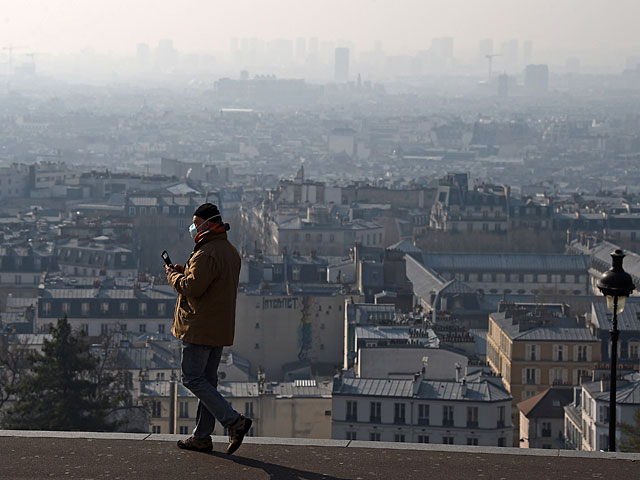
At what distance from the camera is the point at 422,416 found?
2622cm

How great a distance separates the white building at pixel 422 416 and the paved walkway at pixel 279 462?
1671 centimetres

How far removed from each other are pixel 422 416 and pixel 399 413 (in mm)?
360

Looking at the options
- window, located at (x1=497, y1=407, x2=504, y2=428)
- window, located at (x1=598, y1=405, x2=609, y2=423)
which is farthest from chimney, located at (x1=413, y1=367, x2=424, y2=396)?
window, located at (x1=598, y1=405, x2=609, y2=423)

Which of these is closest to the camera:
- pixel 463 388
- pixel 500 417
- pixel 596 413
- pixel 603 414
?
pixel 603 414

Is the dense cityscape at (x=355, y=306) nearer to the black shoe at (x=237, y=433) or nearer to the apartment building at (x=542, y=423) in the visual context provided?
the apartment building at (x=542, y=423)

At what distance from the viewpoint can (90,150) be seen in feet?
604

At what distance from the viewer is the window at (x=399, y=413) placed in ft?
85.9

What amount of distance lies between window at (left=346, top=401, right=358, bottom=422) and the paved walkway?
55.7ft

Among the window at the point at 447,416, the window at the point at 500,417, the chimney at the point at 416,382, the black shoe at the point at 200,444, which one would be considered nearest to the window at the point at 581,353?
the chimney at the point at 416,382

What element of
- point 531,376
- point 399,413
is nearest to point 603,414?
point 399,413

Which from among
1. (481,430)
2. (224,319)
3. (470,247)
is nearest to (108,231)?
(470,247)

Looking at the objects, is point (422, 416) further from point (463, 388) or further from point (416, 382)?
point (463, 388)

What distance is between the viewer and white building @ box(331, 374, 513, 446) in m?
26.0

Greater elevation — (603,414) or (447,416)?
(603,414)
